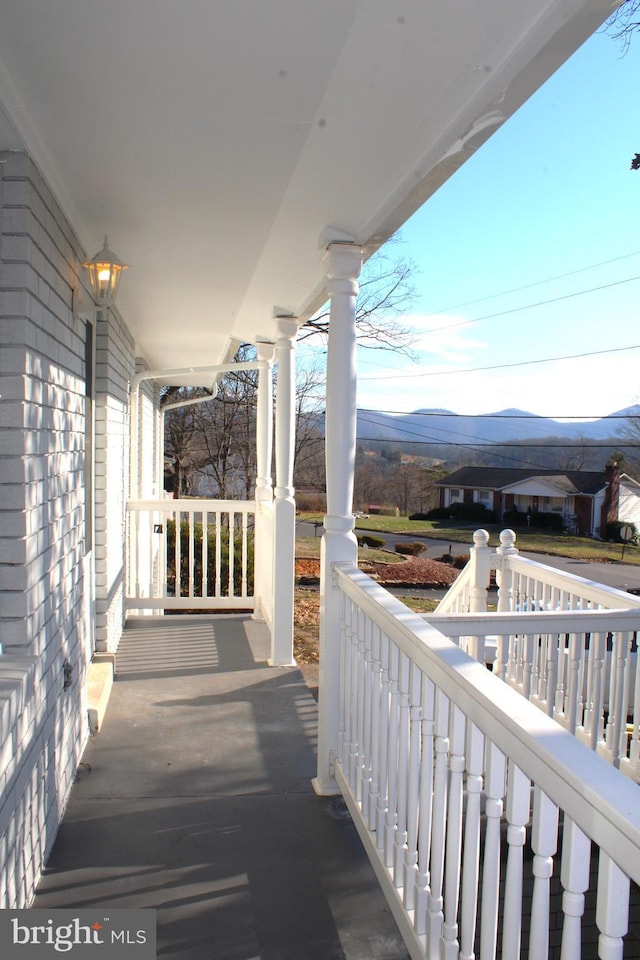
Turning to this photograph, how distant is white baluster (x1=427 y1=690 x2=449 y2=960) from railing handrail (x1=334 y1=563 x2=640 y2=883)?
0.28 ft

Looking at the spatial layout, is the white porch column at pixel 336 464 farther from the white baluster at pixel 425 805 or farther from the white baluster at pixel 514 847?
the white baluster at pixel 514 847

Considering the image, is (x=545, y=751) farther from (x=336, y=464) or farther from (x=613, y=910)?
(x=336, y=464)

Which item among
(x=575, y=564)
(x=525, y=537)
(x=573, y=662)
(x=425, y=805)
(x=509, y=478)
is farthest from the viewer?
(x=509, y=478)

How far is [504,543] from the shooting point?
4504 mm

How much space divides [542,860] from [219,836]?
1797mm

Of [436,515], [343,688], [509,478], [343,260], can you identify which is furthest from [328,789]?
[509,478]

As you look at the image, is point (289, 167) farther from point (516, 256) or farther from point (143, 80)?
point (516, 256)

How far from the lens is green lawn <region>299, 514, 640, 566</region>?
23.9 m

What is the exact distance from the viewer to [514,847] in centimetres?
125

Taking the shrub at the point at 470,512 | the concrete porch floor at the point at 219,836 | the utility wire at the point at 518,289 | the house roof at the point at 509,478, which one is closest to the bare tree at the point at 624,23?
the concrete porch floor at the point at 219,836

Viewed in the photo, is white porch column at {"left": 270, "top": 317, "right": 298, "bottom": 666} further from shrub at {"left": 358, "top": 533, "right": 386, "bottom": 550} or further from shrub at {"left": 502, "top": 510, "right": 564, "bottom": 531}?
shrub at {"left": 502, "top": 510, "right": 564, "bottom": 531}

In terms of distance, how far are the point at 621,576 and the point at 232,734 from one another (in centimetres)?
1867

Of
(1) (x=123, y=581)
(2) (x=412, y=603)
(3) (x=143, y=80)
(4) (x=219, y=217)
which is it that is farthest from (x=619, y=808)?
(2) (x=412, y=603)

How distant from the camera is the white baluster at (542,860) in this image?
1128mm
